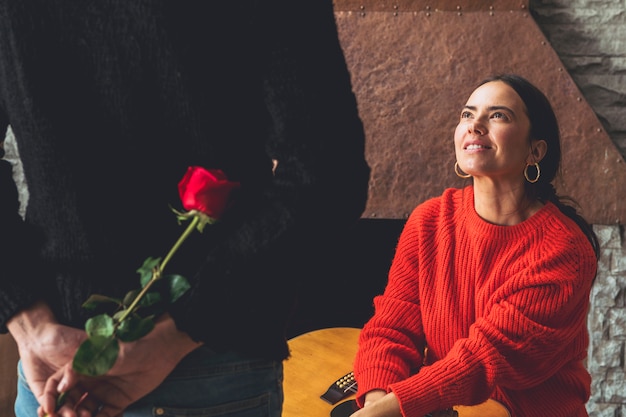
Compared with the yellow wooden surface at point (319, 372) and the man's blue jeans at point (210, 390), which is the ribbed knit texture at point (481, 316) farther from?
the man's blue jeans at point (210, 390)

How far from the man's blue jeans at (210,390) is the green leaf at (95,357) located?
9 centimetres

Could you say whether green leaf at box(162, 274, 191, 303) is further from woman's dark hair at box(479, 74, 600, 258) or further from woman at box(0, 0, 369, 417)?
woman's dark hair at box(479, 74, 600, 258)

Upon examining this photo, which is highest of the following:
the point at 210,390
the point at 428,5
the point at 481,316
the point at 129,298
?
the point at 428,5

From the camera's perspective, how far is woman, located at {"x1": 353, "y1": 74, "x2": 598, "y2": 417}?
159 centimetres

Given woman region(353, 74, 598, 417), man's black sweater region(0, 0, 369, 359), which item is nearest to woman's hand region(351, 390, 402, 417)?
woman region(353, 74, 598, 417)

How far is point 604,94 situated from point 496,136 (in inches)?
29.4

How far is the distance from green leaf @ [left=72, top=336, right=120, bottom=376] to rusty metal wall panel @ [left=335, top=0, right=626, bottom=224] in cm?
171

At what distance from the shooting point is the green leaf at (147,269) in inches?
23.7

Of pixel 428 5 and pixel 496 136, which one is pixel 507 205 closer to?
pixel 496 136

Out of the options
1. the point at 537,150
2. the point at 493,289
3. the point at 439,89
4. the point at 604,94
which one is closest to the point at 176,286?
the point at 493,289

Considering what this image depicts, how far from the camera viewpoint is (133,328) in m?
0.58

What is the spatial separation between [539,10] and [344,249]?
41.7 inches

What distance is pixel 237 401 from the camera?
0.67m

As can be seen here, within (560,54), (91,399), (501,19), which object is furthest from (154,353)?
(560,54)
